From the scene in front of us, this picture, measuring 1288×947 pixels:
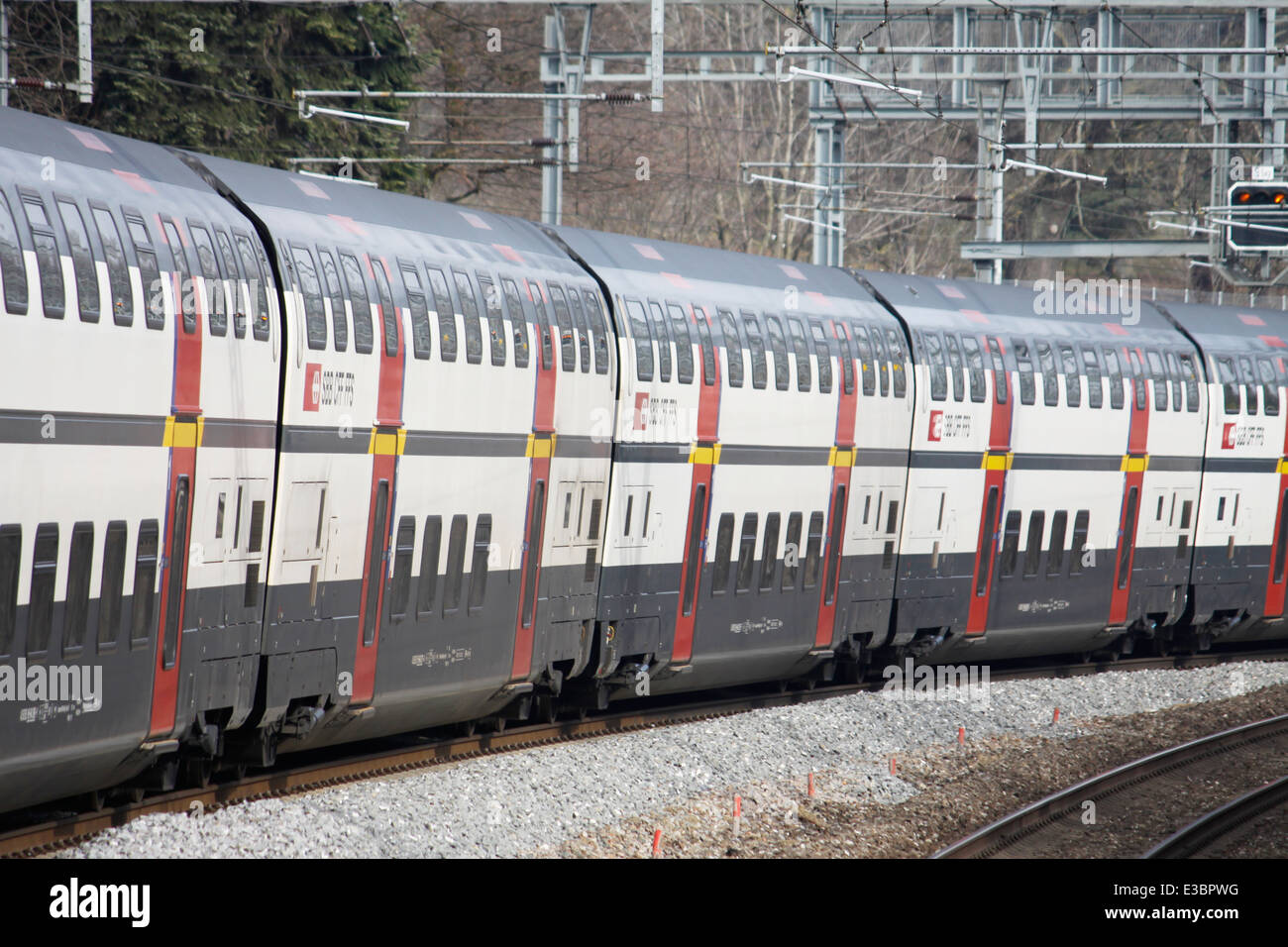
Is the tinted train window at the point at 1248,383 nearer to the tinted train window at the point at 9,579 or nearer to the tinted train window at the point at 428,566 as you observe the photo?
the tinted train window at the point at 428,566

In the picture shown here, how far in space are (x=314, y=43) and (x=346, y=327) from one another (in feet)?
78.3

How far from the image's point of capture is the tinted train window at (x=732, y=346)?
1994cm

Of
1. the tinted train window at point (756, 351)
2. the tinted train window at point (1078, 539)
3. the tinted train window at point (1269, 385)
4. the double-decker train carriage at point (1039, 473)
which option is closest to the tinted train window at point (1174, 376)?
the double-decker train carriage at point (1039, 473)

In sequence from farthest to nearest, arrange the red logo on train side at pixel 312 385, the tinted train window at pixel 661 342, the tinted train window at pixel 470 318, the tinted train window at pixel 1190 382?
the tinted train window at pixel 1190 382
the tinted train window at pixel 661 342
the tinted train window at pixel 470 318
the red logo on train side at pixel 312 385

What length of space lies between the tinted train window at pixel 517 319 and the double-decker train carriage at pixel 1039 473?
797cm

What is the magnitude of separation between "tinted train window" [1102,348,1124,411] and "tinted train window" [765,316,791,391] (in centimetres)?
747

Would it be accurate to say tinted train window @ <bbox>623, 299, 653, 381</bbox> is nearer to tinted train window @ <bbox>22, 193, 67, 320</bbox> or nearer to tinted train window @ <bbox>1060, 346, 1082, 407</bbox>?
tinted train window @ <bbox>22, 193, 67, 320</bbox>

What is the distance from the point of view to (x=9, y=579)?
35.2 ft

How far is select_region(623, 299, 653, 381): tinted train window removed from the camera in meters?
18.5

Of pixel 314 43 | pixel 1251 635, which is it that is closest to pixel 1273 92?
pixel 1251 635

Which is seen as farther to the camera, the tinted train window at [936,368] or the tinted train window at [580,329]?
the tinted train window at [936,368]

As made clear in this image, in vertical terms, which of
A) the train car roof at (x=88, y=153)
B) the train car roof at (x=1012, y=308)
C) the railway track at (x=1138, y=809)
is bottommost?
the railway track at (x=1138, y=809)

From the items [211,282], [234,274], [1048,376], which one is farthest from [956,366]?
[211,282]
